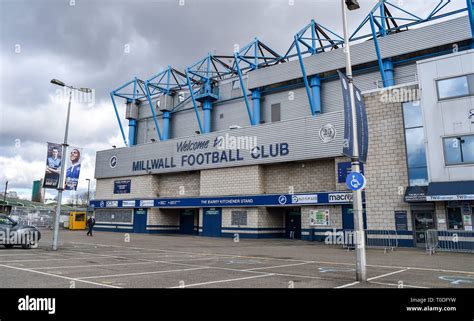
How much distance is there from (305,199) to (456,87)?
12.8 metres

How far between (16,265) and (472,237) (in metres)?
20.1

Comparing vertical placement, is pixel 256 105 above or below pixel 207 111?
below

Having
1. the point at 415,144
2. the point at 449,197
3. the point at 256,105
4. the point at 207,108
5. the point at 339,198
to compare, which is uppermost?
the point at 207,108

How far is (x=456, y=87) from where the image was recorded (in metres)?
20.2

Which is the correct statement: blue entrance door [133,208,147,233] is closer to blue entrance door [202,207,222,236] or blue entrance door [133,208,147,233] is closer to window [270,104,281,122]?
blue entrance door [202,207,222,236]

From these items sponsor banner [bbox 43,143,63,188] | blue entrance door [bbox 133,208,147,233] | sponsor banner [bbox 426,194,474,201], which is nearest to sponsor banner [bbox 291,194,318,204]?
sponsor banner [bbox 426,194,474,201]

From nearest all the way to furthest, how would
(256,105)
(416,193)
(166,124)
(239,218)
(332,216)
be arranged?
(416,193) → (332,216) → (239,218) → (256,105) → (166,124)

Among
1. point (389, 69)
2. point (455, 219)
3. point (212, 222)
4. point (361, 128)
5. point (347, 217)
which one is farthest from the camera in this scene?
point (212, 222)

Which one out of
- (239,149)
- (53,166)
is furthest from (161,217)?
(53,166)

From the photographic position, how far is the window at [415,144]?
21406 mm

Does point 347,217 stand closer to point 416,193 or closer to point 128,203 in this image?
point 416,193

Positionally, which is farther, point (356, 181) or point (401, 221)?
point (401, 221)
